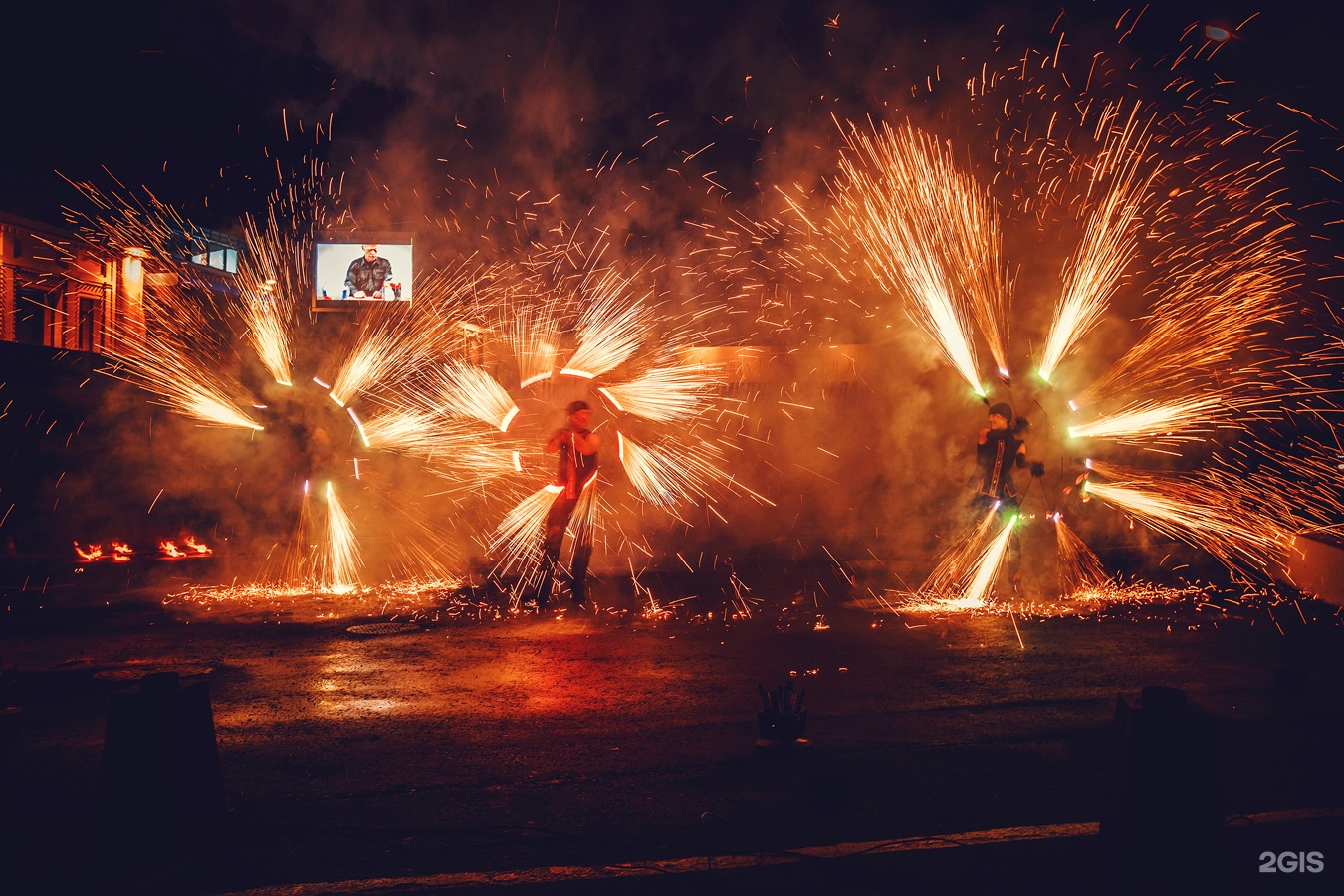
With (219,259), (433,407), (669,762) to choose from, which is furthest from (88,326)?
(669,762)

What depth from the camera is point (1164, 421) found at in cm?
1429

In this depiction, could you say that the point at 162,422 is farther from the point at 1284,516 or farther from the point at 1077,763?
the point at 1284,516

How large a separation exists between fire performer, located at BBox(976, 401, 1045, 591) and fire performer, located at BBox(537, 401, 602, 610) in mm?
4000

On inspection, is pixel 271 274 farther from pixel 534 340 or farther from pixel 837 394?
pixel 837 394

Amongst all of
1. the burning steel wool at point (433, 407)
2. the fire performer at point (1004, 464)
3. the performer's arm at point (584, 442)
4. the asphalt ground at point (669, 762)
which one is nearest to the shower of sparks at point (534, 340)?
the burning steel wool at point (433, 407)

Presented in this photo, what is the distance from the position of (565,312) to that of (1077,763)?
58.5 feet

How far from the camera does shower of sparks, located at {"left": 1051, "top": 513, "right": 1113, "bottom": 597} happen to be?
8.99 m

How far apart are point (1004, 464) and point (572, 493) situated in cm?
433

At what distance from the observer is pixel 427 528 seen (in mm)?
12859

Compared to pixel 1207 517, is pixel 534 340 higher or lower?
higher

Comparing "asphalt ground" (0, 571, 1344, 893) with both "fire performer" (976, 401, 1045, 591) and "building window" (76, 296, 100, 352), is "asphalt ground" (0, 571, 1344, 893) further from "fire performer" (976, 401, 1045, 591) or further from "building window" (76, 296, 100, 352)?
"building window" (76, 296, 100, 352)

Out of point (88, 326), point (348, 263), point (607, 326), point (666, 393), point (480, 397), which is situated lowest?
point (480, 397)

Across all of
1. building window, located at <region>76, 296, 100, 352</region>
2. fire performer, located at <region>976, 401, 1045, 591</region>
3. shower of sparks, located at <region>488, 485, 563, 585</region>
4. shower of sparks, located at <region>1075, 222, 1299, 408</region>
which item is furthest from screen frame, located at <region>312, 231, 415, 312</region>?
fire performer, located at <region>976, 401, 1045, 591</region>

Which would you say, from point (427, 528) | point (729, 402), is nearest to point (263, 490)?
point (427, 528)
